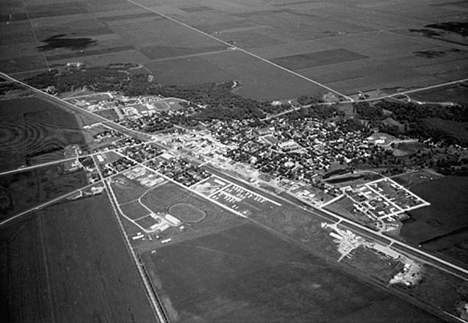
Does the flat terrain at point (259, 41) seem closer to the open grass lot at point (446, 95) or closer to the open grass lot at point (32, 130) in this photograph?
the open grass lot at point (446, 95)

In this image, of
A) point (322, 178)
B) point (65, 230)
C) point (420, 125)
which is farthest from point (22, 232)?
point (420, 125)

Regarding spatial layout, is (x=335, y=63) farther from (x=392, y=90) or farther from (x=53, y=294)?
(x=53, y=294)

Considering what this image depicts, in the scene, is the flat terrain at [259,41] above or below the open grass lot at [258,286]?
above

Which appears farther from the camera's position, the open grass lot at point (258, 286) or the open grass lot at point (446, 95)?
the open grass lot at point (446, 95)

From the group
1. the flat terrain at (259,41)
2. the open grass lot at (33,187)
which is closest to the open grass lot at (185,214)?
the open grass lot at (33,187)

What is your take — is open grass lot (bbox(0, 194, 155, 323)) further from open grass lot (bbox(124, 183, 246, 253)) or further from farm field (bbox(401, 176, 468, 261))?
farm field (bbox(401, 176, 468, 261))
